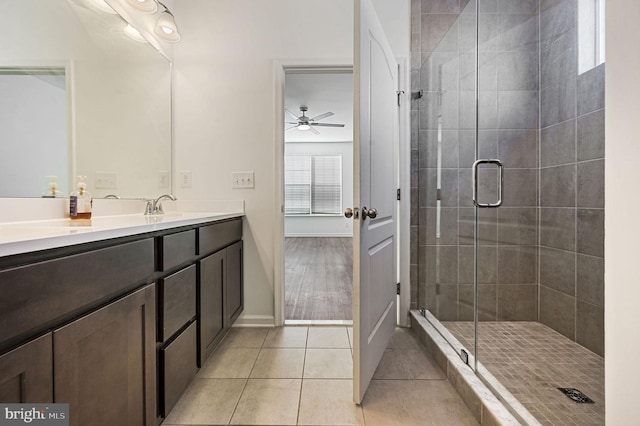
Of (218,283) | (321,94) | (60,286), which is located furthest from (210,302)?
(321,94)

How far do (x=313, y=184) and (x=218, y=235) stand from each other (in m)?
6.16

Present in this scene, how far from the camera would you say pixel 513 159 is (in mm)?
1909

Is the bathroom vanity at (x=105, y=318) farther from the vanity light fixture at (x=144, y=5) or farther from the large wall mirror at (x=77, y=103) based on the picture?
the vanity light fixture at (x=144, y=5)

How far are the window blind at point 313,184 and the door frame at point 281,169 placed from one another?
5523 millimetres

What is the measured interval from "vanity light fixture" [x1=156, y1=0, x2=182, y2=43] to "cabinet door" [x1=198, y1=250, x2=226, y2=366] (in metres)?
1.49

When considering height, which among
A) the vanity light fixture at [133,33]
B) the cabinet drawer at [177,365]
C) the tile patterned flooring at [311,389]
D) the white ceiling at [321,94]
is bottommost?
the tile patterned flooring at [311,389]

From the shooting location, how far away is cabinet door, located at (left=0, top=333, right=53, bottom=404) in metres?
0.56

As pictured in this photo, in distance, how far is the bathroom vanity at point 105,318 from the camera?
23.3 inches

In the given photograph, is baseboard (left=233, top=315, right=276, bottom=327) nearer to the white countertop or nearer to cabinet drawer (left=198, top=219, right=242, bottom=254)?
cabinet drawer (left=198, top=219, right=242, bottom=254)

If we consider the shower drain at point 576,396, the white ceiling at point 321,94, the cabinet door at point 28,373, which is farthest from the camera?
the white ceiling at point 321,94

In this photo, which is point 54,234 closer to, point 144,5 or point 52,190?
point 52,190

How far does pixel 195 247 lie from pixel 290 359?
Answer: 0.89m

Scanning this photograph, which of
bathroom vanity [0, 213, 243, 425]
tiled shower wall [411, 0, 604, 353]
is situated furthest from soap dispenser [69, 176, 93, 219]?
tiled shower wall [411, 0, 604, 353]

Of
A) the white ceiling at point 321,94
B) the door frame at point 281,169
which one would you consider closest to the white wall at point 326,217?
the white ceiling at point 321,94
